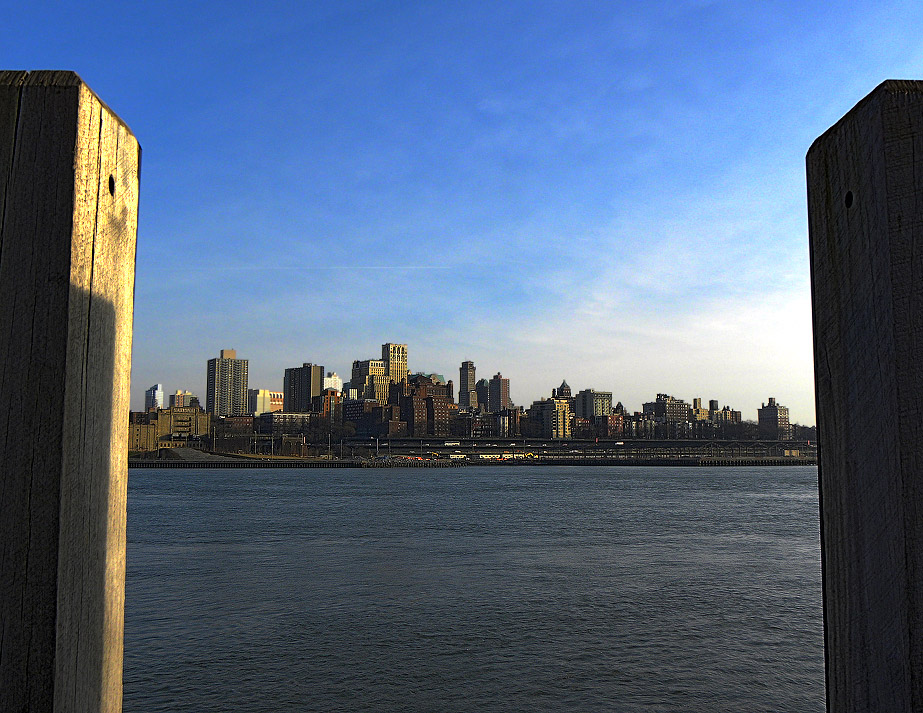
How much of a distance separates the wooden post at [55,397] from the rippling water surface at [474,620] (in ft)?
39.4

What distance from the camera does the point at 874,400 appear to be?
1.17 metres

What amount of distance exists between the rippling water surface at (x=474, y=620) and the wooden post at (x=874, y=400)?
11963 mm

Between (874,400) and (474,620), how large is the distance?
17.4m

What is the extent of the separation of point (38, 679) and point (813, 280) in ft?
4.56

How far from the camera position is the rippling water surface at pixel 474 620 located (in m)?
12.7

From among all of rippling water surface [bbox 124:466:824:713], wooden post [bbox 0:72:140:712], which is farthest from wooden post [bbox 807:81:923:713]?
rippling water surface [bbox 124:466:824:713]

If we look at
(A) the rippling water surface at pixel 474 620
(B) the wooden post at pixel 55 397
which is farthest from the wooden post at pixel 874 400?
(A) the rippling water surface at pixel 474 620

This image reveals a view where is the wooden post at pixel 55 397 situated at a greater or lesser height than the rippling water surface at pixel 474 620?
greater

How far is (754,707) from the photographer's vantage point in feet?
39.3

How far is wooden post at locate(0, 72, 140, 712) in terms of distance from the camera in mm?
1137

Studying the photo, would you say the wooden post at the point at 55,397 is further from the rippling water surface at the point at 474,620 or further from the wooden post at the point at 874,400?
the rippling water surface at the point at 474,620

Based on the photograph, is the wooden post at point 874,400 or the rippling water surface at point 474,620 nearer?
the wooden post at point 874,400

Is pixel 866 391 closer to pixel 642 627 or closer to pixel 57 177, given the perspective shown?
pixel 57 177

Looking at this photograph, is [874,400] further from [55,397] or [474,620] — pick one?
[474,620]
